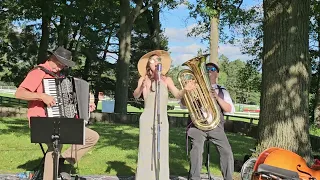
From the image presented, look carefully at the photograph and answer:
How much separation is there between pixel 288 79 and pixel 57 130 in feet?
12.3

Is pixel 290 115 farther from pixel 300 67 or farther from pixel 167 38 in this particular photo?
pixel 167 38

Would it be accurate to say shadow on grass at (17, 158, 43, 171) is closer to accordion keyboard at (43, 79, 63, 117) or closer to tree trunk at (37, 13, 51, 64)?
accordion keyboard at (43, 79, 63, 117)

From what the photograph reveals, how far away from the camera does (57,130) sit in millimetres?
5316

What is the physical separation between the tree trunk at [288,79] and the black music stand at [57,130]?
3.21m

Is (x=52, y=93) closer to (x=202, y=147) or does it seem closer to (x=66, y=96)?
(x=66, y=96)

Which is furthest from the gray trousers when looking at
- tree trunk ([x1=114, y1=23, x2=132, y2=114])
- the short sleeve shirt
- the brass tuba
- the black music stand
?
tree trunk ([x1=114, y1=23, x2=132, y2=114])

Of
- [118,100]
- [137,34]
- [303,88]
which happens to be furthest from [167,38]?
[303,88]

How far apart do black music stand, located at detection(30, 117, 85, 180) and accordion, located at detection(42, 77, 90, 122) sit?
1.47 feet

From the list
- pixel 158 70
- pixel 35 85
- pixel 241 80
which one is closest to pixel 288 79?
pixel 158 70

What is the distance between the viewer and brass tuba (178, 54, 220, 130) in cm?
591

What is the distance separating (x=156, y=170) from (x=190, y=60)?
157 cm

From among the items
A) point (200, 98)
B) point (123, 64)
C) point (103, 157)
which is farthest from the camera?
point (123, 64)

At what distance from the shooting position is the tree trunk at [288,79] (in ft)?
22.5

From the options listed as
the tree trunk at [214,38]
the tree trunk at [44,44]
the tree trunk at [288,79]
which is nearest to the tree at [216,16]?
the tree trunk at [214,38]
